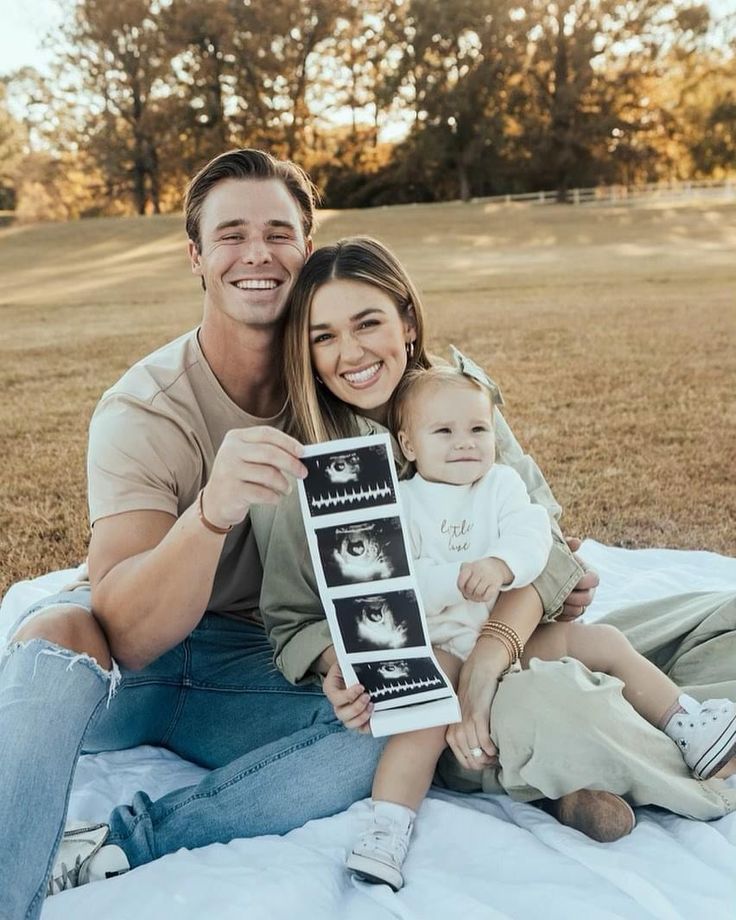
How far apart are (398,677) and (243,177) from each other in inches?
50.3

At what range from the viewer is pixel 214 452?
7.43ft

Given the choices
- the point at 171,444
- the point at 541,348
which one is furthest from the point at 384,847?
the point at 541,348

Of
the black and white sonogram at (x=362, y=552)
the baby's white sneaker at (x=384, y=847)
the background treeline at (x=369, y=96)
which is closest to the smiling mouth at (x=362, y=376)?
the black and white sonogram at (x=362, y=552)

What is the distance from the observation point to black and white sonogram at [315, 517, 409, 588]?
1.80m

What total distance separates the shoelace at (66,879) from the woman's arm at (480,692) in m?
0.72

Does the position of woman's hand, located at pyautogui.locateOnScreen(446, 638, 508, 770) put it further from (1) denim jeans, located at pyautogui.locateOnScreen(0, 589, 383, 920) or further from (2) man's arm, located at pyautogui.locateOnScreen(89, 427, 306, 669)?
(2) man's arm, located at pyautogui.locateOnScreen(89, 427, 306, 669)

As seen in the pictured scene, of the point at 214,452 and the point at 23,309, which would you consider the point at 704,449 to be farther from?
the point at 23,309

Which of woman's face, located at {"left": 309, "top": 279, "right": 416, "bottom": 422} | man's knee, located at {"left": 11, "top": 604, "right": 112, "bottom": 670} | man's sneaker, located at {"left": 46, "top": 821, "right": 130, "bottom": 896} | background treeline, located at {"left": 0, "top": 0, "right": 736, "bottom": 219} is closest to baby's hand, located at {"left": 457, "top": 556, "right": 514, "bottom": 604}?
woman's face, located at {"left": 309, "top": 279, "right": 416, "bottom": 422}

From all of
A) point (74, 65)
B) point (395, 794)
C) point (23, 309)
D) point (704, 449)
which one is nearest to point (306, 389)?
point (395, 794)

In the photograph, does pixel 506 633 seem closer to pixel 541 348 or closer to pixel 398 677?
pixel 398 677

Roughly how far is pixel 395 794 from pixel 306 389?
0.87 meters

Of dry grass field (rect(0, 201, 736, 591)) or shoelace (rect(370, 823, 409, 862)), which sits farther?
dry grass field (rect(0, 201, 736, 591))

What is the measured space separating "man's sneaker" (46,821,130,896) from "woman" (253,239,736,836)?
48 centimetres

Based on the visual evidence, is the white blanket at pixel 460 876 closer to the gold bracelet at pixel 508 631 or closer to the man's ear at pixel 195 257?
the gold bracelet at pixel 508 631
